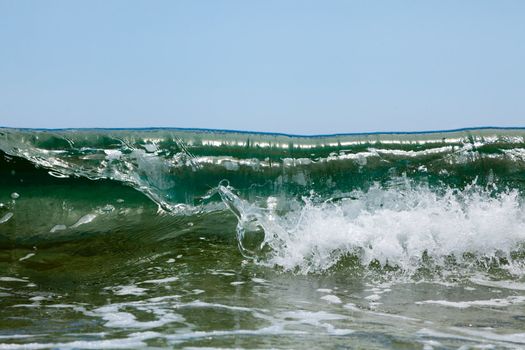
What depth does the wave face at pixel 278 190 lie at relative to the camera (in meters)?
6.24

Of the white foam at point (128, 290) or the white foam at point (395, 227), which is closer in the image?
the white foam at point (128, 290)

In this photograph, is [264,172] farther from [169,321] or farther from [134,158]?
[169,321]

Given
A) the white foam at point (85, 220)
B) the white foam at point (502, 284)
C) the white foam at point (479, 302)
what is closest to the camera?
the white foam at point (479, 302)

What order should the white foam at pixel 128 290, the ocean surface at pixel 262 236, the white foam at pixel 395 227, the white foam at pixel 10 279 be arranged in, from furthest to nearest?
the white foam at pixel 395 227, the white foam at pixel 10 279, the white foam at pixel 128 290, the ocean surface at pixel 262 236

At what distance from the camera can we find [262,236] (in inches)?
256

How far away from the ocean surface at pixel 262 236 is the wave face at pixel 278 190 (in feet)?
0.05

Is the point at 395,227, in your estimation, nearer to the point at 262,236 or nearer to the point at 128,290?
the point at 262,236

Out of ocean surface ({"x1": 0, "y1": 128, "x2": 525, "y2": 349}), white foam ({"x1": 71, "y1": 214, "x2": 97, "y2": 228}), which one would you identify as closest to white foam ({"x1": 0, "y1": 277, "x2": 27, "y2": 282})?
ocean surface ({"x1": 0, "y1": 128, "x2": 525, "y2": 349})

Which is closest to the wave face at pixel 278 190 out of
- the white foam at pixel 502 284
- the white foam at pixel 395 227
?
the white foam at pixel 395 227

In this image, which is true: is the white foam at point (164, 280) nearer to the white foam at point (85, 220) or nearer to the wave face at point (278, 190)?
the wave face at point (278, 190)

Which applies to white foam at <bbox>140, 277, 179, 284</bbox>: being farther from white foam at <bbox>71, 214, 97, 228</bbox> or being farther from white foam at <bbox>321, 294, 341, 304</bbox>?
white foam at <bbox>71, 214, 97, 228</bbox>

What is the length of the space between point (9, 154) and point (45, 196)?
0.48 m

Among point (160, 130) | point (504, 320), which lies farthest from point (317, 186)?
point (504, 320)

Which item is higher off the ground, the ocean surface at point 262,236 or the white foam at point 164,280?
the ocean surface at point 262,236
